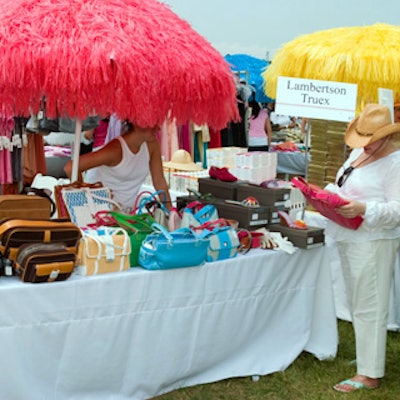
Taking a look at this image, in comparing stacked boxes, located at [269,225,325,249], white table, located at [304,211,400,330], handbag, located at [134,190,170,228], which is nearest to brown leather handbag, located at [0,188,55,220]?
handbag, located at [134,190,170,228]

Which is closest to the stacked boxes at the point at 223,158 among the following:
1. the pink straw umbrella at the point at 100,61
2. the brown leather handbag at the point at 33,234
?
the pink straw umbrella at the point at 100,61

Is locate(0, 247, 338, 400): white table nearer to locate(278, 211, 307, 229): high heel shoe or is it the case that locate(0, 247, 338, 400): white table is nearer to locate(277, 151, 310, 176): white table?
locate(278, 211, 307, 229): high heel shoe

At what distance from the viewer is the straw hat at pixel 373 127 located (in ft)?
11.3

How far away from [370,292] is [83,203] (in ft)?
5.15

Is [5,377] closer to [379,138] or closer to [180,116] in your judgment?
[180,116]

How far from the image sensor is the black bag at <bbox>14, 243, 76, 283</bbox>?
9.38 ft

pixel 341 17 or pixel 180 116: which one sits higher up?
pixel 341 17

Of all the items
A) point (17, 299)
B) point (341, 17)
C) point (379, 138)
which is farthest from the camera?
point (341, 17)

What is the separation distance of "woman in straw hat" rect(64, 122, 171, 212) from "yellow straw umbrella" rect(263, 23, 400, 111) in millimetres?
1378

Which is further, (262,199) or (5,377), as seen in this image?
(262,199)

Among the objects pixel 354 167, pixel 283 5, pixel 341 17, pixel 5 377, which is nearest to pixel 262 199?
pixel 354 167

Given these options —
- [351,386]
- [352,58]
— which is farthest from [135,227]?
[352,58]

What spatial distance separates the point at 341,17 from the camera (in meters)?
9.89

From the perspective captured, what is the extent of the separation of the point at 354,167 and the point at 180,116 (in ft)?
3.06
